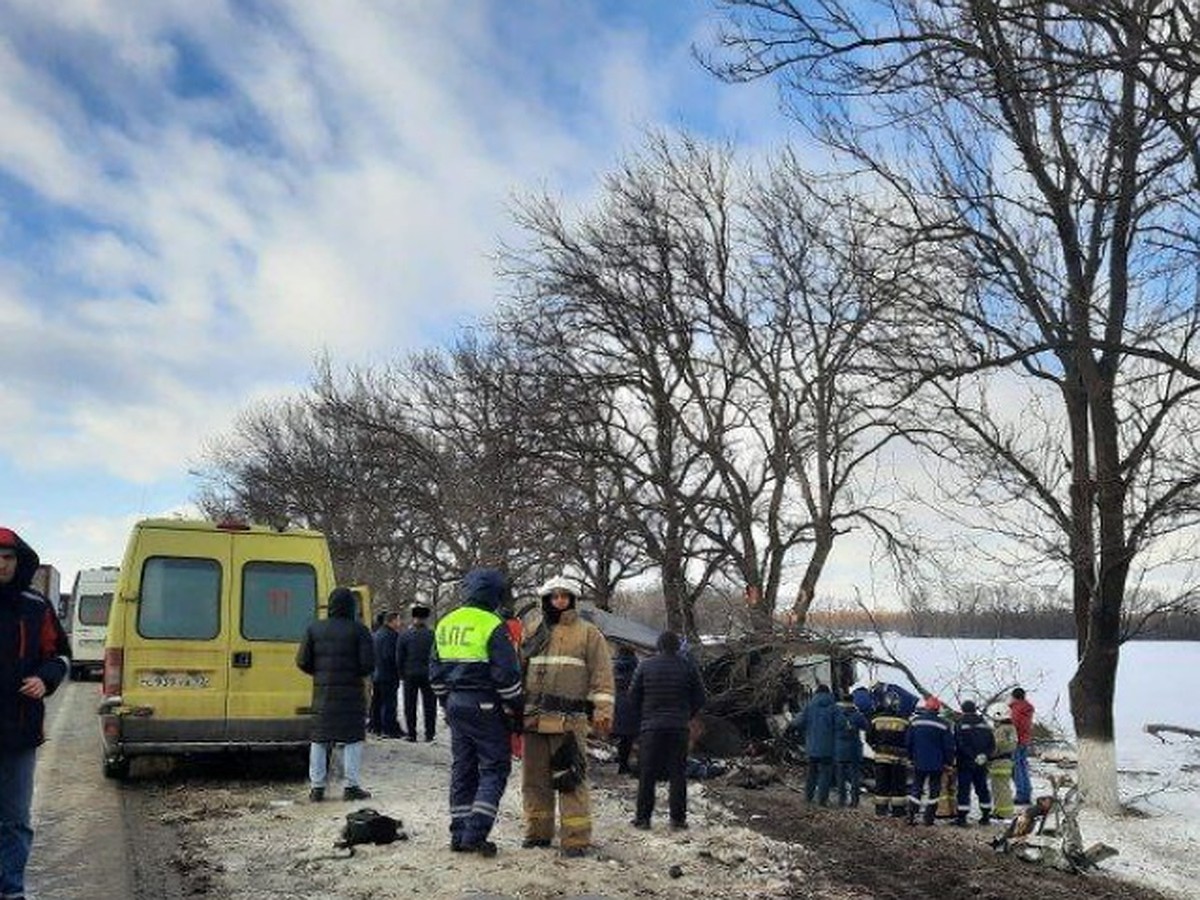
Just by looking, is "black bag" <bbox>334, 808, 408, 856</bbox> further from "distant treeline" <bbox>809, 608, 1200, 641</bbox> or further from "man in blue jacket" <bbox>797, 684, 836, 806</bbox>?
"distant treeline" <bbox>809, 608, 1200, 641</bbox>

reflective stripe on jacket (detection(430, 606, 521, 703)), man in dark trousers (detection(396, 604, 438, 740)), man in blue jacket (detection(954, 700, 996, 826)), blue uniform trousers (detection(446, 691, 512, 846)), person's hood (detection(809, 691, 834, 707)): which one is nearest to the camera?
blue uniform trousers (detection(446, 691, 512, 846))

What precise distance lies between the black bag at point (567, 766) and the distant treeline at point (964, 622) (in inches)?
418

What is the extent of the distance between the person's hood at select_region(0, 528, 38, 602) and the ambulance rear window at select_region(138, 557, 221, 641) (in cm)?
470

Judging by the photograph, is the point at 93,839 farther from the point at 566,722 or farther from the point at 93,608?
the point at 93,608

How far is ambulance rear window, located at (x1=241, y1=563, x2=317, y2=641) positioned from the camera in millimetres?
10555

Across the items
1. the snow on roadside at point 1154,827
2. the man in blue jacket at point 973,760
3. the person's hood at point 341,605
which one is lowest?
the snow on roadside at point 1154,827

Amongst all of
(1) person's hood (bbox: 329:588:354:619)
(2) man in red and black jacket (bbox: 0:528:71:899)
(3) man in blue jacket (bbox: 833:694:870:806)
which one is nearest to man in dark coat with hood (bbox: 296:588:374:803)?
(1) person's hood (bbox: 329:588:354:619)

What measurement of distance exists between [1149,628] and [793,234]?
10.2 m

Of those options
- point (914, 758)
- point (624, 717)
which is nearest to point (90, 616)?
point (624, 717)

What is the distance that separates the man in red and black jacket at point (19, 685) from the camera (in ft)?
18.0

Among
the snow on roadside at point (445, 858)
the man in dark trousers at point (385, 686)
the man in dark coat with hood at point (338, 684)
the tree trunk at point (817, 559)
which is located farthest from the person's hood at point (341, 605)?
the tree trunk at point (817, 559)

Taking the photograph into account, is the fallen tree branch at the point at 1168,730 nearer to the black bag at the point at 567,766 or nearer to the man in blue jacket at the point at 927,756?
the man in blue jacket at the point at 927,756

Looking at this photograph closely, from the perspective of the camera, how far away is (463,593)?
7707 mm

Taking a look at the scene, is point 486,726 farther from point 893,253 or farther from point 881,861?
point 893,253
